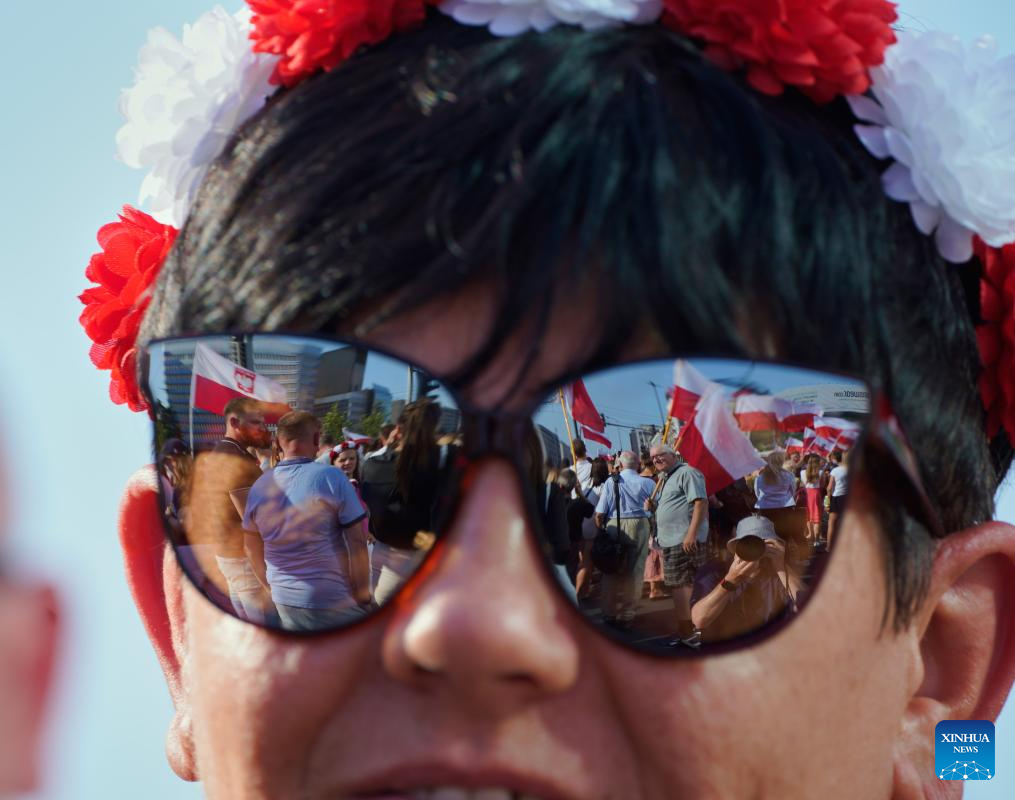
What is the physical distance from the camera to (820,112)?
2047mm

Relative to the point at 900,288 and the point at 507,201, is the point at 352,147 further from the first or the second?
the point at 900,288

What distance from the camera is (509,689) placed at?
1.67 metres

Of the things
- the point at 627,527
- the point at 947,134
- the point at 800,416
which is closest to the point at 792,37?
the point at 947,134

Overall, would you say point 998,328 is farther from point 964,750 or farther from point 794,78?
point 964,750

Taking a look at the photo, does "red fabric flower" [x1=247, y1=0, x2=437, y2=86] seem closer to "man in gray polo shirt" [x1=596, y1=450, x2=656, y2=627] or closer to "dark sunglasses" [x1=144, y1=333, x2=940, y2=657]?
"dark sunglasses" [x1=144, y1=333, x2=940, y2=657]

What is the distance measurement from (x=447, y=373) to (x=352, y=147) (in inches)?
15.4

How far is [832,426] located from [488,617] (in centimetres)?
59

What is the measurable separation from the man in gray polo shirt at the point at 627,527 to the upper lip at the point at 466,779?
0.24 meters

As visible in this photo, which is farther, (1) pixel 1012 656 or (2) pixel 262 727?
(1) pixel 1012 656

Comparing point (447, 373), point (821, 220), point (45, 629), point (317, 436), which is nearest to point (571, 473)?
point (447, 373)

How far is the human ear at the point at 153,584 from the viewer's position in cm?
239

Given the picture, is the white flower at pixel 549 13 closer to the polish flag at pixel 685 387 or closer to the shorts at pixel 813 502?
the polish flag at pixel 685 387

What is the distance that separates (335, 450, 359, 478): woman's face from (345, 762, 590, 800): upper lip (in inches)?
16.5

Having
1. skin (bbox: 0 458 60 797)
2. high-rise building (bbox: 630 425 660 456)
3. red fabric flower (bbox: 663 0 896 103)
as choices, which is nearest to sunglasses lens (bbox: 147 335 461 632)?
high-rise building (bbox: 630 425 660 456)
